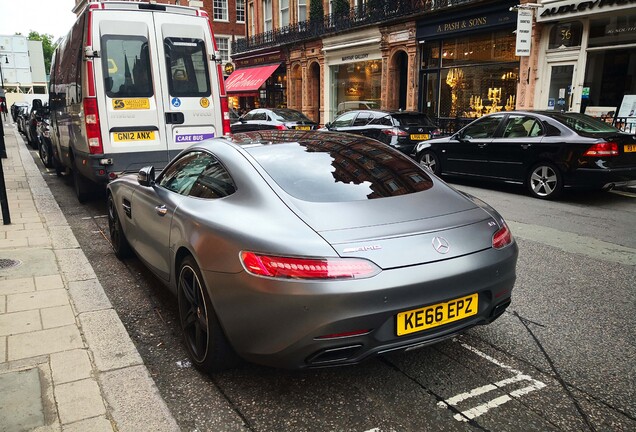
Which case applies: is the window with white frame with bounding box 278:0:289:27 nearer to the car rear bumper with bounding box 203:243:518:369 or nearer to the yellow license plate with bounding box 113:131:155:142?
the yellow license plate with bounding box 113:131:155:142

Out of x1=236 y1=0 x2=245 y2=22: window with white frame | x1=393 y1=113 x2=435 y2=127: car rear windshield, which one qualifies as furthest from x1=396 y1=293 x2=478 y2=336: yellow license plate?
x1=236 y1=0 x2=245 y2=22: window with white frame

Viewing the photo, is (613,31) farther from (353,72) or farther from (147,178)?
(147,178)

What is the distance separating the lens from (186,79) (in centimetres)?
806

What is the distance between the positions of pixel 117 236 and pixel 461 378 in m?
4.14

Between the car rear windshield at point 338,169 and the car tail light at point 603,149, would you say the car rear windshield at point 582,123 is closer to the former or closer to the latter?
the car tail light at point 603,149

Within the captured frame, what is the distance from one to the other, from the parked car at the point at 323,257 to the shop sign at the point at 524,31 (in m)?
13.4

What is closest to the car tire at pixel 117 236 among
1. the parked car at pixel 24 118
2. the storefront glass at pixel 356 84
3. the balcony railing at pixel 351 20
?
the balcony railing at pixel 351 20

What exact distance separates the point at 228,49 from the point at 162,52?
36837 mm

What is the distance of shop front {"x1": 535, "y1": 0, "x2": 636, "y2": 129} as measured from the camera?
554 inches

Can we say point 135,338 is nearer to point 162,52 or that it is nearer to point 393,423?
point 393,423

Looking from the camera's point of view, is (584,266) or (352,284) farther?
(584,266)

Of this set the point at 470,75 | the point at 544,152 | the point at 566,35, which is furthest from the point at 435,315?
the point at 470,75

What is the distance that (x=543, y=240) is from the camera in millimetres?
6527

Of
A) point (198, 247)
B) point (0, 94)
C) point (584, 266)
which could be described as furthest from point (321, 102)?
point (198, 247)
